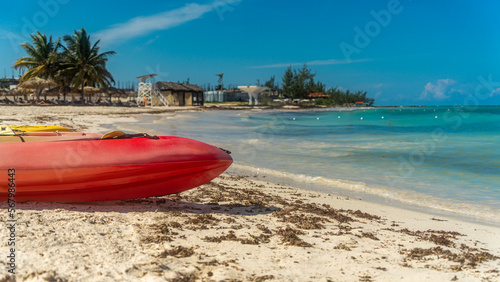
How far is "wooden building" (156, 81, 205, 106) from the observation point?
4522 cm

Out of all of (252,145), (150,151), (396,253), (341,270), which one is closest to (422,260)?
(396,253)

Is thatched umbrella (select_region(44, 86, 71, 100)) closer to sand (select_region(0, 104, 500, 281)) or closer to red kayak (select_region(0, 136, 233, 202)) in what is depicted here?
red kayak (select_region(0, 136, 233, 202))

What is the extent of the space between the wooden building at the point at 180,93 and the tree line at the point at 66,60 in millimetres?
10523

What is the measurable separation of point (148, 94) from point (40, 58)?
464 inches

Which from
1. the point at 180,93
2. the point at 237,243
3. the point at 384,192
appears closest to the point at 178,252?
the point at 237,243

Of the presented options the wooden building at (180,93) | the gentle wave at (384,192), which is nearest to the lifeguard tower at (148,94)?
the wooden building at (180,93)

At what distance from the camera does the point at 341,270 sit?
2.62 meters

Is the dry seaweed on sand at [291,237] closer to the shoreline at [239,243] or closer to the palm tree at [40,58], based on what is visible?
the shoreline at [239,243]

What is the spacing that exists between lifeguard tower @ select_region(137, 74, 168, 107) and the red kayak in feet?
128

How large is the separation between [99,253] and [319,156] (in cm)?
757

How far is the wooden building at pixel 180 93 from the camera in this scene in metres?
45.2

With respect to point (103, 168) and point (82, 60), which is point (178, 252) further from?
point (82, 60)

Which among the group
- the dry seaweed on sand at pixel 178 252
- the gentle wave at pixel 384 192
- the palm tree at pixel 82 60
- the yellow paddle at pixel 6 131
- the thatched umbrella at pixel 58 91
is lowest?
the gentle wave at pixel 384 192

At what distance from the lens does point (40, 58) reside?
113 feet
